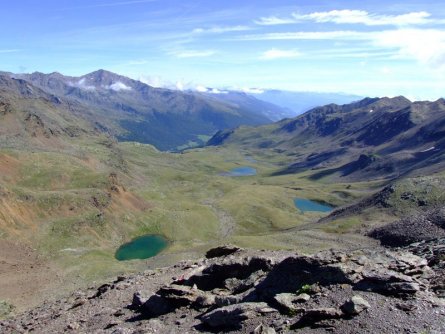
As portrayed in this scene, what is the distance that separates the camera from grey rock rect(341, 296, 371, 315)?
2805 centimetres

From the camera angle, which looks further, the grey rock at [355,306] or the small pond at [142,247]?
the small pond at [142,247]

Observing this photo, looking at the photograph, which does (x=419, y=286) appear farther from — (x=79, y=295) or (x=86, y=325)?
(x=79, y=295)

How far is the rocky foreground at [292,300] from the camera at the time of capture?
27.9 m

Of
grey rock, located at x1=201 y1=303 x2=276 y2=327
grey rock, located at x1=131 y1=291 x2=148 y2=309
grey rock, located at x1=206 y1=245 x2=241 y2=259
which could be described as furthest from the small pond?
grey rock, located at x1=201 y1=303 x2=276 y2=327

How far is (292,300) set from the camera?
31.3 metres

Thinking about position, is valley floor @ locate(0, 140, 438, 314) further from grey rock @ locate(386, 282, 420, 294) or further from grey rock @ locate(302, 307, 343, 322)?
grey rock @ locate(386, 282, 420, 294)

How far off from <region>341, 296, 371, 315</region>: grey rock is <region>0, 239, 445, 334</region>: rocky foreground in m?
0.06

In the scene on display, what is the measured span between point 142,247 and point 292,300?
11219 cm

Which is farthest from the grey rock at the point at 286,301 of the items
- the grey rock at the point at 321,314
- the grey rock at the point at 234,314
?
the grey rock at the point at 321,314

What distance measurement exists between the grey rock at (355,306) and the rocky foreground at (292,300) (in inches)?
2.4

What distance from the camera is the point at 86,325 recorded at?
42406 millimetres

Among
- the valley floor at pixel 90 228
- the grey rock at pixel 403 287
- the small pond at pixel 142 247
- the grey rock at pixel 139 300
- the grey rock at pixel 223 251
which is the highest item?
the grey rock at pixel 403 287

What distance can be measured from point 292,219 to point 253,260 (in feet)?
505

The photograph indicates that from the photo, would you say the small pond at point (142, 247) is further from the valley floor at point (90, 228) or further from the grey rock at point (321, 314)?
the grey rock at point (321, 314)
